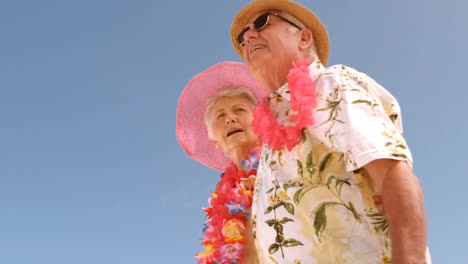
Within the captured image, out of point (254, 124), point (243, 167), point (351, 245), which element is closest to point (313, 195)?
point (351, 245)

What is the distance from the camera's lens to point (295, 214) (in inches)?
83.4

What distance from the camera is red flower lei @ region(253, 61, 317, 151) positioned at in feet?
7.15

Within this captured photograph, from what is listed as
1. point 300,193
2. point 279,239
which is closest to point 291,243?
point 279,239

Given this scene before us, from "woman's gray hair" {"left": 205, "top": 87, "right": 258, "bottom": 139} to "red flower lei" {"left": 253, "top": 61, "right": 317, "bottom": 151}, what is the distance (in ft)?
5.54

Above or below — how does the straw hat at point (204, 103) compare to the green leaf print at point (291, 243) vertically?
above

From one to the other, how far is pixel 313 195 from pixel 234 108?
7.09 ft

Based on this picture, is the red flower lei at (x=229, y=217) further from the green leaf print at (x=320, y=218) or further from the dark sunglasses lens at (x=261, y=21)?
the green leaf print at (x=320, y=218)

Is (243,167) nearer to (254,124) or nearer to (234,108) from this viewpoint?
(234,108)

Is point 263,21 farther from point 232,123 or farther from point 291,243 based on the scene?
point 291,243

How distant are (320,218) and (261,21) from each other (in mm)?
1407

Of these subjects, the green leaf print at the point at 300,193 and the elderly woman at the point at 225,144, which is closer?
the green leaf print at the point at 300,193

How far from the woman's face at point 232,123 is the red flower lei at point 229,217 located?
0.57ft

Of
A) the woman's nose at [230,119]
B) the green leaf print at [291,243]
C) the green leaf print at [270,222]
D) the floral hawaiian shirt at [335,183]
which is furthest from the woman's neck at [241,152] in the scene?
the green leaf print at [291,243]

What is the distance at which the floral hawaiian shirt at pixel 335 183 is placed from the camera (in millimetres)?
1942
